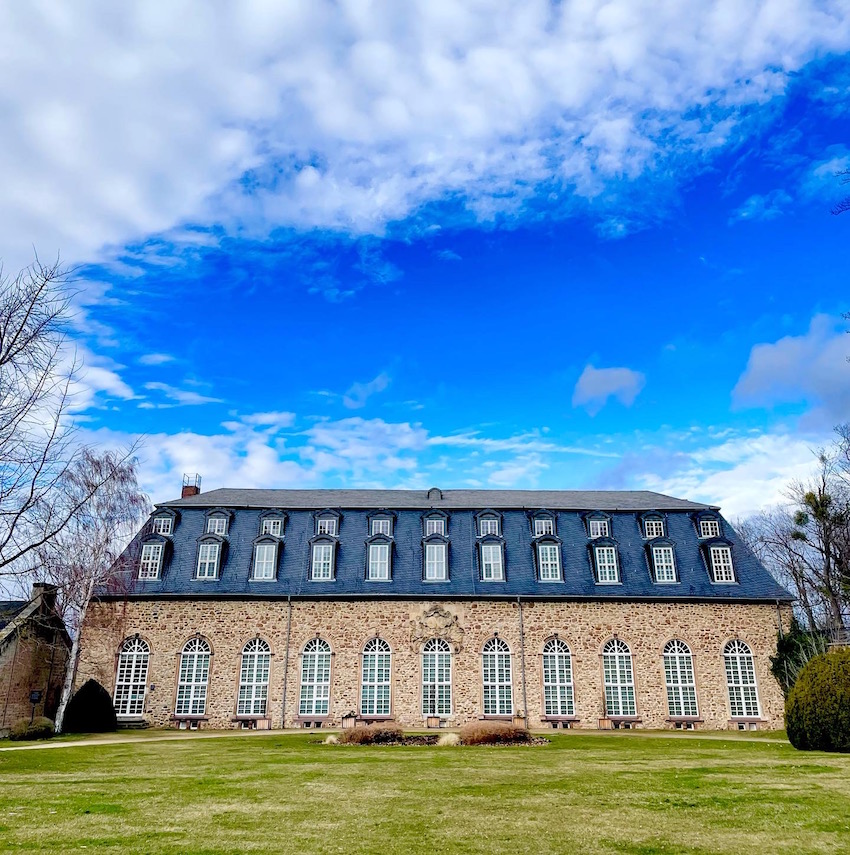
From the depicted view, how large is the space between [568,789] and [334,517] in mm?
21643

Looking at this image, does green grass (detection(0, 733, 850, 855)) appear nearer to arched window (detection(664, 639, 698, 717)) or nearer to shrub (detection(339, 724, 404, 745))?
shrub (detection(339, 724, 404, 745))

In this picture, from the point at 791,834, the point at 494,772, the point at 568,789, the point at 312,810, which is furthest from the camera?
the point at 494,772

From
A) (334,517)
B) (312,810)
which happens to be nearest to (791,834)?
(312,810)

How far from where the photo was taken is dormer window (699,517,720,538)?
31969mm

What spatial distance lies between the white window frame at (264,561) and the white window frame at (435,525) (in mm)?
6855

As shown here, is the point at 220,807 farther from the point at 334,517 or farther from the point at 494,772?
the point at 334,517

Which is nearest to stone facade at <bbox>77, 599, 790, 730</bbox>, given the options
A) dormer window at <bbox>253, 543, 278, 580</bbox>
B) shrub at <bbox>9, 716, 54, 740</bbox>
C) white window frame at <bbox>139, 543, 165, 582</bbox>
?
white window frame at <bbox>139, 543, 165, 582</bbox>

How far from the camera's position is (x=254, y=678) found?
28.4 meters

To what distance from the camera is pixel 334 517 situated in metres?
32.0

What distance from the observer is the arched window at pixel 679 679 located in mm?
28328

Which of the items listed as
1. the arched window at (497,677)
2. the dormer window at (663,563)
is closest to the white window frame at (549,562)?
the arched window at (497,677)

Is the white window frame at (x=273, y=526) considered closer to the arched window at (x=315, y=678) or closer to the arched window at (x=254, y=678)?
the arched window at (x=254, y=678)

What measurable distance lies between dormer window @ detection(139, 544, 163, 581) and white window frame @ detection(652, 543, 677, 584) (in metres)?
21.6

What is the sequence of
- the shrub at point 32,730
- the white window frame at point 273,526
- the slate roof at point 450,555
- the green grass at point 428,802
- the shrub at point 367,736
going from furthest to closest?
the white window frame at point 273,526 < the slate roof at point 450,555 < the shrub at point 32,730 < the shrub at point 367,736 < the green grass at point 428,802
